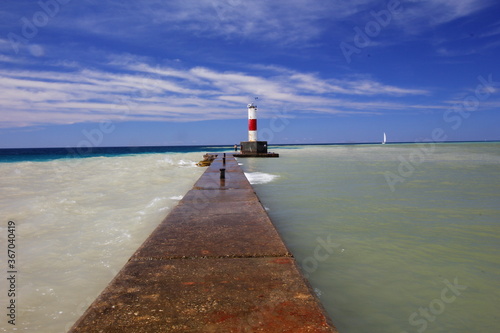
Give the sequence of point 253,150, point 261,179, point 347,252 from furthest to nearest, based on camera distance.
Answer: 1. point 253,150
2. point 261,179
3. point 347,252

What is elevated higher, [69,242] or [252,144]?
[252,144]

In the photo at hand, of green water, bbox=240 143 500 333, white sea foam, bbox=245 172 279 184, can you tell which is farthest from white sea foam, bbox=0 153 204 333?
white sea foam, bbox=245 172 279 184

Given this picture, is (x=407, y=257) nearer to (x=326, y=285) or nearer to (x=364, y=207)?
(x=326, y=285)

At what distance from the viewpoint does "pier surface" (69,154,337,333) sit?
57.6 inches

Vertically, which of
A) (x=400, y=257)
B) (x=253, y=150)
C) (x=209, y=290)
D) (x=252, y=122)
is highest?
(x=252, y=122)

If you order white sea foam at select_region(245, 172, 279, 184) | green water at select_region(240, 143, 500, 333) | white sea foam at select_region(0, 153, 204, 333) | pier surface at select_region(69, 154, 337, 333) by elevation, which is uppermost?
pier surface at select_region(69, 154, 337, 333)

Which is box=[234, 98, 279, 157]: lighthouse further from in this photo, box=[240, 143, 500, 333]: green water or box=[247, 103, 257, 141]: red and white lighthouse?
box=[240, 143, 500, 333]: green water

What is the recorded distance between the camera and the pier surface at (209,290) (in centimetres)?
146

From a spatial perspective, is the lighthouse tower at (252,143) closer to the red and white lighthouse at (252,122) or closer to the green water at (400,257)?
the red and white lighthouse at (252,122)

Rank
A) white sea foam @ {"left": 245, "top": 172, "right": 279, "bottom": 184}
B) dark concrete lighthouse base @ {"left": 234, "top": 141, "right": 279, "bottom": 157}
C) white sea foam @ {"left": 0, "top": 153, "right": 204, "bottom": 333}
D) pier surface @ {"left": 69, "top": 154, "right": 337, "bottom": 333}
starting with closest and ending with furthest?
pier surface @ {"left": 69, "top": 154, "right": 337, "bottom": 333}, white sea foam @ {"left": 0, "top": 153, "right": 204, "bottom": 333}, white sea foam @ {"left": 245, "top": 172, "right": 279, "bottom": 184}, dark concrete lighthouse base @ {"left": 234, "top": 141, "right": 279, "bottom": 157}

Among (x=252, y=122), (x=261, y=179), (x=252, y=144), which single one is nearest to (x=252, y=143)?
(x=252, y=144)

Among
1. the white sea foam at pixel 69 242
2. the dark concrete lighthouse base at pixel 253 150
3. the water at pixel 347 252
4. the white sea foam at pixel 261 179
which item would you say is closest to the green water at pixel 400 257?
the water at pixel 347 252

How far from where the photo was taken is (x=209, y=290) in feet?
5.93

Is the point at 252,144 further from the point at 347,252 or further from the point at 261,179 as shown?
the point at 347,252
